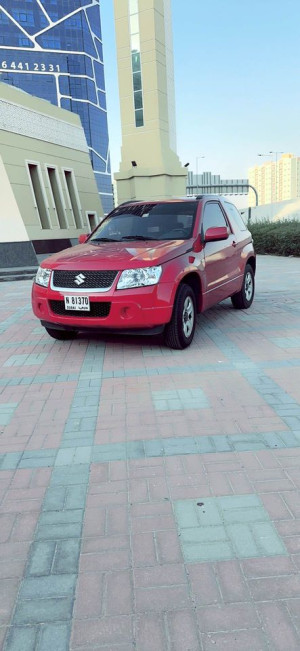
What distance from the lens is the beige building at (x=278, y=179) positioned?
8044 centimetres

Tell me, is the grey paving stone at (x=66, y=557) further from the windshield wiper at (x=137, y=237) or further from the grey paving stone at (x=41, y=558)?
the windshield wiper at (x=137, y=237)

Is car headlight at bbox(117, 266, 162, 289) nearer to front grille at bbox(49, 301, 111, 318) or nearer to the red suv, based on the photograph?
the red suv

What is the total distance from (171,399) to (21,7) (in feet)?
411

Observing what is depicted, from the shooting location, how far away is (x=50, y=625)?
6.00 ft

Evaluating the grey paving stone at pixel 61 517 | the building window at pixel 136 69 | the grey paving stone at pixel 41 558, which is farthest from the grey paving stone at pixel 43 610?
the building window at pixel 136 69

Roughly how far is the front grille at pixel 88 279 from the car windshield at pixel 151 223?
111 cm

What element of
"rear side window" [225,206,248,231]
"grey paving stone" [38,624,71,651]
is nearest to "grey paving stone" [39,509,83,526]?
"grey paving stone" [38,624,71,651]

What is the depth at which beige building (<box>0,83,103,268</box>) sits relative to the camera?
16828 millimetres

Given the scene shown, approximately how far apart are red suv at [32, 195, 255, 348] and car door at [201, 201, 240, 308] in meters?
0.01

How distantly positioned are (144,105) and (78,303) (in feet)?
97.7

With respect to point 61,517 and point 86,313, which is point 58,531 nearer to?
point 61,517

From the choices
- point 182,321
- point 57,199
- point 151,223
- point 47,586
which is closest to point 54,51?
point 57,199

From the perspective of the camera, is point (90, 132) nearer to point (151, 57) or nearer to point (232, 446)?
point (151, 57)

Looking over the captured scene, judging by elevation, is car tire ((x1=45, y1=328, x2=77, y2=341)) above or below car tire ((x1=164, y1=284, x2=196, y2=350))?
below
